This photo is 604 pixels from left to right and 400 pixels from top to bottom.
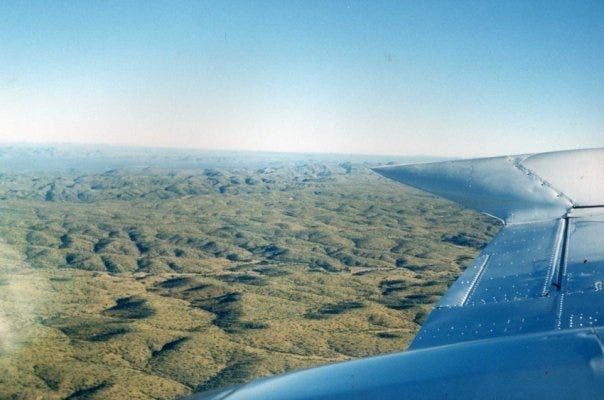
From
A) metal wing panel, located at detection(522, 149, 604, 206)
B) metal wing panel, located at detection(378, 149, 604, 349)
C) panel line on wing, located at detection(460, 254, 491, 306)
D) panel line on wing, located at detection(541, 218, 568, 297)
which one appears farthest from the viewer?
metal wing panel, located at detection(522, 149, 604, 206)

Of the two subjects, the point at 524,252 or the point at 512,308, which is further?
the point at 524,252

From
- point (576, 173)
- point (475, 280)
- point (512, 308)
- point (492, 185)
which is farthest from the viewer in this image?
point (492, 185)

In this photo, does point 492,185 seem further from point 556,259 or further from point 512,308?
point 512,308

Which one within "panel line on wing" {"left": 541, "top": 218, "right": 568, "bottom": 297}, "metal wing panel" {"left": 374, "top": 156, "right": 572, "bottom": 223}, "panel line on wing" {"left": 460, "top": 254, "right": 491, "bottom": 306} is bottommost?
"panel line on wing" {"left": 460, "top": 254, "right": 491, "bottom": 306}

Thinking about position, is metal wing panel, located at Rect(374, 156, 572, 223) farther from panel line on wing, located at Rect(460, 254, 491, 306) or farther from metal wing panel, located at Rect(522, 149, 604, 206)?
panel line on wing, located at Rect(460, 254, 491, 306)

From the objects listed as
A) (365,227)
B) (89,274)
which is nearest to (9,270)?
(89,274)

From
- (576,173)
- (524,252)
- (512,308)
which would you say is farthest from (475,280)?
(576,173)

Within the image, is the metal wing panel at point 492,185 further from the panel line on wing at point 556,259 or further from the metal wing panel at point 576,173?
the panel line on wing at point 556,259

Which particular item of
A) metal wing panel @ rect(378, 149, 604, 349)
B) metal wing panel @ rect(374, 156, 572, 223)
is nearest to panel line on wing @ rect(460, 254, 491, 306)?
metal wing panel @ rect(378, 149, 604, 349)
